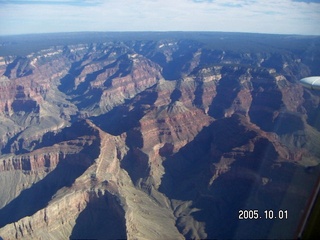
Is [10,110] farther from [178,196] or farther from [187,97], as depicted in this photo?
[178,196]

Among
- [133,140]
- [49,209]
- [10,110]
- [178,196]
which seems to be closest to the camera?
[49,209]

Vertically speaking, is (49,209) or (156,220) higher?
(49,209)

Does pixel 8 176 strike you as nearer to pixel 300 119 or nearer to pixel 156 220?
pixel 156 220

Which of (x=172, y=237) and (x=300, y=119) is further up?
(x=300, y=119)

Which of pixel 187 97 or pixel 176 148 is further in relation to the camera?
pixel 187 97

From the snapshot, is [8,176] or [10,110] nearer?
[8,176]

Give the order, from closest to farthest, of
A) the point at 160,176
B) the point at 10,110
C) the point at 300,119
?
1. the point at 160,176
2. the point at 300,119
3. the point at 10,110

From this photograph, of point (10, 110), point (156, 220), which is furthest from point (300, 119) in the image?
point (10, 110)

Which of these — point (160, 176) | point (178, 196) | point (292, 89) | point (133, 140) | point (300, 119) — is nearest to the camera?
point (178, 196)

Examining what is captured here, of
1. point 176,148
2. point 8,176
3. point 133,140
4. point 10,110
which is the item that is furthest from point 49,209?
point 10,110
